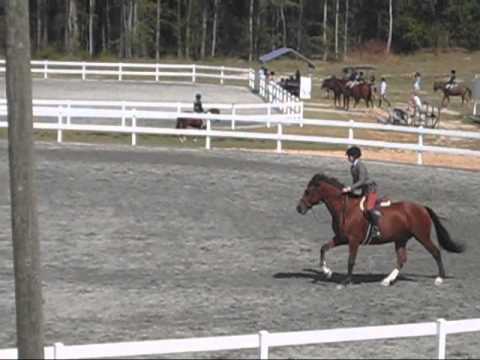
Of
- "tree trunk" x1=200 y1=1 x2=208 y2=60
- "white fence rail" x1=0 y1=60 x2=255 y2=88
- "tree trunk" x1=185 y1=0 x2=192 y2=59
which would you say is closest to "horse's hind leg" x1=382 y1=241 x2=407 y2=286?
"white fence rail" x1=0 y1=60 x2=255 y2=88

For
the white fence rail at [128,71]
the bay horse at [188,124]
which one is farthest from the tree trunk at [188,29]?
the bay horse at [188,124]

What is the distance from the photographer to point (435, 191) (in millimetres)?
24156

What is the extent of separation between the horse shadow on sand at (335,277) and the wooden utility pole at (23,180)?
8.21 meters

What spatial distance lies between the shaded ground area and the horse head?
114 centimetres

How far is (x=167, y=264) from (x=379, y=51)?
81.0 meters

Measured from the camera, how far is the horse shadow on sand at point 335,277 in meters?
15.8

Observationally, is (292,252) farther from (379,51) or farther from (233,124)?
(379,51)

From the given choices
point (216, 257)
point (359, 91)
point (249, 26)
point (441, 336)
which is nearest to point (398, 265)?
point (216, 257)

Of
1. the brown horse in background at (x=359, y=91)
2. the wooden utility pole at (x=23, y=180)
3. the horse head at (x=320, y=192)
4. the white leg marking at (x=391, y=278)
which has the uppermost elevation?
the wooden utility pole at (x=23, y=180)

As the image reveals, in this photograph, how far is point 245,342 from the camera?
361 inches

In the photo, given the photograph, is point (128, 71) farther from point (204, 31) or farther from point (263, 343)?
point (263, 343)

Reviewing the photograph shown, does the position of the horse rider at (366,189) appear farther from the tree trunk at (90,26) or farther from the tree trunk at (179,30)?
the tree trunk at (179,30)

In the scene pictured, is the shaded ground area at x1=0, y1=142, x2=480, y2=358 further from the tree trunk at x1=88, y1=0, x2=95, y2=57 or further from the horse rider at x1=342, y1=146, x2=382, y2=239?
the tree trunk at x1=88, y1=0, x2=95, y2=57

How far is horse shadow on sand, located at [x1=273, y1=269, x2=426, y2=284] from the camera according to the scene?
1575cm
